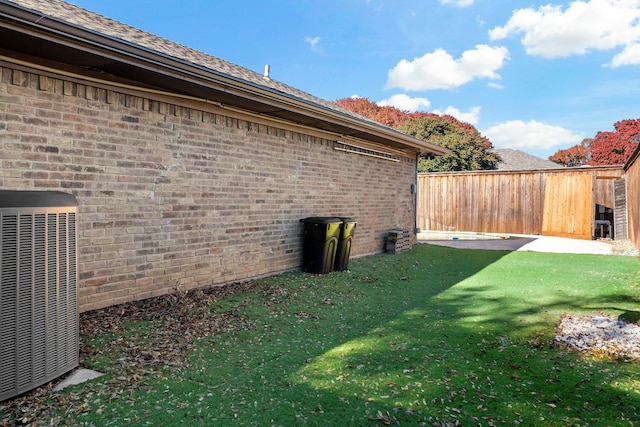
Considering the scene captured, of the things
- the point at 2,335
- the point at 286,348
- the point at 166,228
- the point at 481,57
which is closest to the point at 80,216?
the point at 166,228

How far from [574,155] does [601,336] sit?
121 ft

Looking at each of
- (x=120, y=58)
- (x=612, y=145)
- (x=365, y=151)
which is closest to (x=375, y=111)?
(x=612, y=145)

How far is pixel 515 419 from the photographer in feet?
8.17

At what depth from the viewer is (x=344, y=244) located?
757cm

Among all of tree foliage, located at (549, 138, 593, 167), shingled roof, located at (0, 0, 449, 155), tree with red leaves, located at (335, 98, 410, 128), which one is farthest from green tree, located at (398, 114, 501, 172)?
shingled roof, located at (0, 0, 449, 155)

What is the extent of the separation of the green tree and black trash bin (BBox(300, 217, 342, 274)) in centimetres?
1892

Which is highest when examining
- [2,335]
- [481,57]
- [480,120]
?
[481,57]

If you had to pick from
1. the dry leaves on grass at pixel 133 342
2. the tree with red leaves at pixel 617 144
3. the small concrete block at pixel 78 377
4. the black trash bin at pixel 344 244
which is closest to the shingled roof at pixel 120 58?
the black trash bin at pixel 344 244

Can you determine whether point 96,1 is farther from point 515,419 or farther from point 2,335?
point 515,419

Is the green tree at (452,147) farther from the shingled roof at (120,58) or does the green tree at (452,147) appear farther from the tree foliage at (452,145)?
the shingled roof at (120,58)

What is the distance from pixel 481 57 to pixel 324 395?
44130mm

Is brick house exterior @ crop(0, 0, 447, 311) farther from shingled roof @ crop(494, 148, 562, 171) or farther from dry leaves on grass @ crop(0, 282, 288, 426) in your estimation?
shingled roof @ crop(494, 148, 562, 171)

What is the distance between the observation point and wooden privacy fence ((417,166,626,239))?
14.9 m

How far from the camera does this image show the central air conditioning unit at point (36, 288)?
8.11 feet
